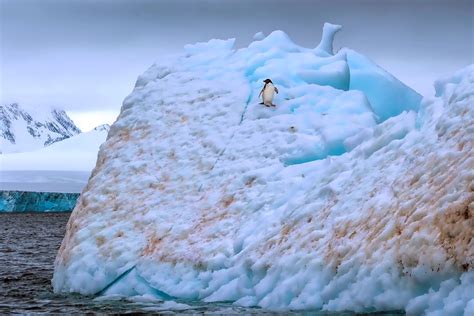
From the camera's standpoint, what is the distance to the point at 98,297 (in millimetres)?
11531

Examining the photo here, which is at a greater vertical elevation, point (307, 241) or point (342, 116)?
point (342, 116)

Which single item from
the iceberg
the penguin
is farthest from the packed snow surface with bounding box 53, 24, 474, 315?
the iceberg

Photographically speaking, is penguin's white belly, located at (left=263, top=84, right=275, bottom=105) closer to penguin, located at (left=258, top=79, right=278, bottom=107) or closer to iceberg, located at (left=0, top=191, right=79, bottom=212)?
penguin, located at (left=258, top=79, right=278, bottom=107)

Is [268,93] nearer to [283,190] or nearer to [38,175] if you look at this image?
[283,190]

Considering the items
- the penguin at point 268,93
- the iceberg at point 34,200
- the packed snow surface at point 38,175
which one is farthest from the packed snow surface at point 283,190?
the packed snow surface at point 38,175

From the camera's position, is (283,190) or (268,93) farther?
(268,93)

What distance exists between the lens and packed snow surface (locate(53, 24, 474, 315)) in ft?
26.6

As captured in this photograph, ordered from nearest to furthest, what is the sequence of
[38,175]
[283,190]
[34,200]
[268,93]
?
[283,190] → [268,93] → [34,200] → [38,175]

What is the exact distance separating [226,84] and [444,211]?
22.7ft

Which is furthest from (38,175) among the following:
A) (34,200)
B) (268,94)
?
(268,94)

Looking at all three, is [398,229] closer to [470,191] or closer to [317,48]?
[470,191]

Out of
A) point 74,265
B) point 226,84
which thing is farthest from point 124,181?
point 226,84

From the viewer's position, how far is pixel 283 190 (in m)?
11.0

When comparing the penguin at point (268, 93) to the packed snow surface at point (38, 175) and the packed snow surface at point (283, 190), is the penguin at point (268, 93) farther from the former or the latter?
the packed snow surface at point (38, 175)
